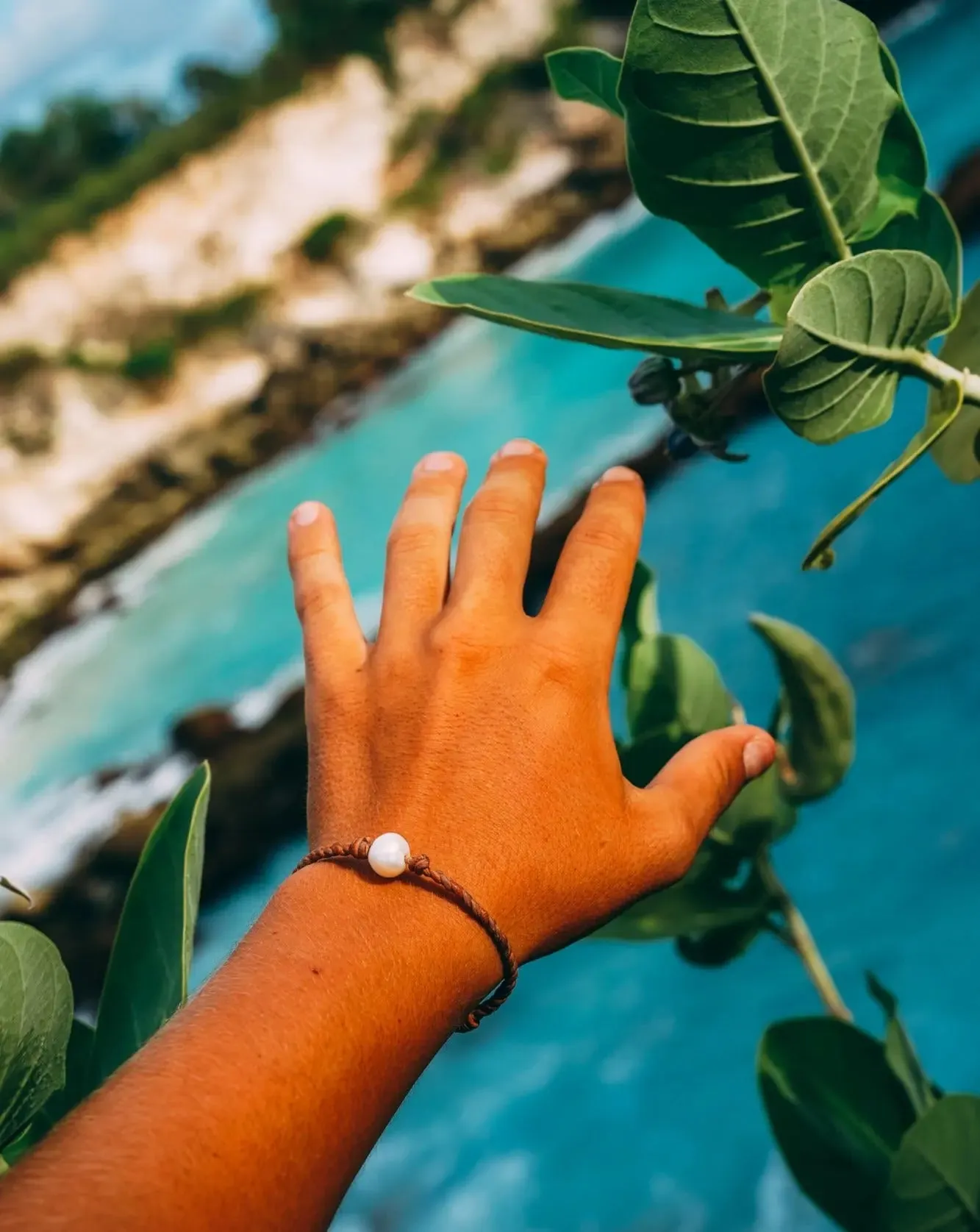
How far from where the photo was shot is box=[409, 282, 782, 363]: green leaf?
431 millimetres

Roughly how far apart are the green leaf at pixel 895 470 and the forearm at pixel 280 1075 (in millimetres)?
212

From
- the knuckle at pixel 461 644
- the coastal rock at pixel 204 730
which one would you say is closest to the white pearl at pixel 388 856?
the knuckle at pixel 461 644

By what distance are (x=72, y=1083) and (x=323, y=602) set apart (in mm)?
271

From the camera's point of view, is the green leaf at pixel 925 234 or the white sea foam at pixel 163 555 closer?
the green leaf at pixel 925 234

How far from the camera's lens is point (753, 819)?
0.70 metres

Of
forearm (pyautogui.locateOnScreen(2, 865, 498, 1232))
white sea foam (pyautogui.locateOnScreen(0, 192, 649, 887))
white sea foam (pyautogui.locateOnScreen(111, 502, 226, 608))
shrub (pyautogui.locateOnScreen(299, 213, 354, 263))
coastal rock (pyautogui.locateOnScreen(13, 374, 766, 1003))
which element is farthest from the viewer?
shrub (pyautogui.locateOnScreen(299, 213, 354, 263))

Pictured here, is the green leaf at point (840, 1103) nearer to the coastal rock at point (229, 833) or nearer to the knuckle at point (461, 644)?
the knuckle at point (461, 644)

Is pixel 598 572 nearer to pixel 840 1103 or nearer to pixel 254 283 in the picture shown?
pixel 840 1103

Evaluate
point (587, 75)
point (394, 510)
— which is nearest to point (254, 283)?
point (394, 510)

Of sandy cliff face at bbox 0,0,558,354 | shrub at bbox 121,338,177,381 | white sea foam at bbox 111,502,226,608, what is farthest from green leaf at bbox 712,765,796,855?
sandy cliff face at bbox 0,0,558,354

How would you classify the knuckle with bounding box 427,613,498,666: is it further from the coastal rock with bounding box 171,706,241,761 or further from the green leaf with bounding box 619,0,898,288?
the coastal rock with bounding box 171,706,241,761

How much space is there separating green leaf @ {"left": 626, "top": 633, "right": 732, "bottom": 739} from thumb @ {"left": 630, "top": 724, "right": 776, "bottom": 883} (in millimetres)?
82

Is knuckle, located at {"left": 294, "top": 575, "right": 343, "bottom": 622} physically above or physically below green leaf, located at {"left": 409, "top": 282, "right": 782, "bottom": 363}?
below

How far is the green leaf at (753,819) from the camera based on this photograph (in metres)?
0.70
